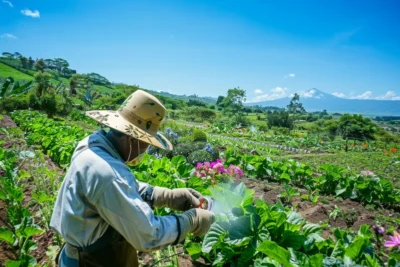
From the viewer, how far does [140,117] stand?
1679 mm

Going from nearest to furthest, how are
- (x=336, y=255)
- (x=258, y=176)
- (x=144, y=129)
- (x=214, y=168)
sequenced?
1. (x=144, y=129)
2. (x=336, y=255)
3. (x=214, y=168)
4. (x=258, y=176)

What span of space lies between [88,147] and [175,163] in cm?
291

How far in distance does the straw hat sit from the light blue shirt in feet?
0.51

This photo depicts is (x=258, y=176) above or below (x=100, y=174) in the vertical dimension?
below

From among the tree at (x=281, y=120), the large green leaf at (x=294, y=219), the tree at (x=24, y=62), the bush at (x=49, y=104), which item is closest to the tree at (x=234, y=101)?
the tree at (x=281, y=120)

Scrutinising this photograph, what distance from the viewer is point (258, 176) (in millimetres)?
7133

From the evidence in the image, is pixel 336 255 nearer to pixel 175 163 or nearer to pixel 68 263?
pixel 68 263

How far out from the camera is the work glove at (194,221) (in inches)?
64.7

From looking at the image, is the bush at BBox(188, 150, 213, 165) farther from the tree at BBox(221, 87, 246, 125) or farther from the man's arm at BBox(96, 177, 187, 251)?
the tree at BBox(221, 87, 246, 125)

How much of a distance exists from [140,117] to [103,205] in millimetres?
582

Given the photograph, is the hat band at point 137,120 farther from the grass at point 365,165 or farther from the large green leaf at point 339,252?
the grass at point 365,165

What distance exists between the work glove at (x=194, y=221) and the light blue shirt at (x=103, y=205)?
73mm

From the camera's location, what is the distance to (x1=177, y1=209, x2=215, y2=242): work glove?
1.64 metres

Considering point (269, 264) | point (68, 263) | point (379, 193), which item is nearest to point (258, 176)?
point (379, 193)
